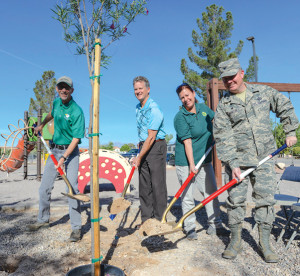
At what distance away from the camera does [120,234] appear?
4.14m

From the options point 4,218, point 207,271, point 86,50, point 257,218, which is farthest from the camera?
point 4,218

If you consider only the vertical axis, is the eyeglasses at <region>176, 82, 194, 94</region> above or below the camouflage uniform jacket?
above

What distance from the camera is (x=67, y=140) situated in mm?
3891

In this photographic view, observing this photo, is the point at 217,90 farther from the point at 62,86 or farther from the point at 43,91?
the point at 43,91

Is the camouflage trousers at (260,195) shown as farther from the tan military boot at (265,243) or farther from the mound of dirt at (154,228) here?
the mound of dirt at (154,228)

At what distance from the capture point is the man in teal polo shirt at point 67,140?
3.66 m

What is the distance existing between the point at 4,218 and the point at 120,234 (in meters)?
2.32

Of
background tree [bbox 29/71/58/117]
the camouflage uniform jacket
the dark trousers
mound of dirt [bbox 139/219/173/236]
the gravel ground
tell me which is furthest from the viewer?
background tree [bbox 29/71/58/117]

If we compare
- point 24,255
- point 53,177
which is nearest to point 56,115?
point 53,177

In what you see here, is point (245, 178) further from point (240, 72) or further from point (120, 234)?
point (120, 234)

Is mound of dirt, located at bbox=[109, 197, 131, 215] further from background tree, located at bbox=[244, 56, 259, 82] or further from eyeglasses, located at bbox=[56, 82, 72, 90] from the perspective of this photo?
background tree, located at bbox=[244, 56, 259, 82]

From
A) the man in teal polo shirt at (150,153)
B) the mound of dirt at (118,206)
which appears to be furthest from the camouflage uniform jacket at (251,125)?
the mound of dirt at (118,206)

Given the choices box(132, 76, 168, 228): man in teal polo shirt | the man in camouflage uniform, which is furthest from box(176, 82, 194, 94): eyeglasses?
the man in camouflage uniform

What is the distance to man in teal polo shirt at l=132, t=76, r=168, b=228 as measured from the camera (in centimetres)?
375
